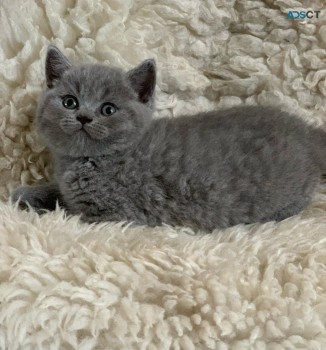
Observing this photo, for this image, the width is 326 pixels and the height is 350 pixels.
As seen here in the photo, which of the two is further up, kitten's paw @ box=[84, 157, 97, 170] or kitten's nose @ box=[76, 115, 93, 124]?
kitten's nose @ box=[76, 115, 93, 124]

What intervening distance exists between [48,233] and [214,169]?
0.33m

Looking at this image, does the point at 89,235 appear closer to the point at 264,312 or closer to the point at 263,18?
the point at 264,312

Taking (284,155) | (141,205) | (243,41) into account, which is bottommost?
(141,205)

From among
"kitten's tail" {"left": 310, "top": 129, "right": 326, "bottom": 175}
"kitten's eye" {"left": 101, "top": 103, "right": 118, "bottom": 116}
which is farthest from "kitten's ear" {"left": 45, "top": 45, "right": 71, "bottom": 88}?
"kitten's tail" {"left": 310, "top": 129, "right": 326, "bottom": 175}

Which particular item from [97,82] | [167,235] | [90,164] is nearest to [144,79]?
[97,82]

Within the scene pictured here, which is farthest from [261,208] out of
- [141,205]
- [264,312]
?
[264,312]

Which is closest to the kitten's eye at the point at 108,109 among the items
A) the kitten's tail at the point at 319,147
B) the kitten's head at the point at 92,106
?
the kitten's head at the point at 92,106

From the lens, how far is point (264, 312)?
0.71m

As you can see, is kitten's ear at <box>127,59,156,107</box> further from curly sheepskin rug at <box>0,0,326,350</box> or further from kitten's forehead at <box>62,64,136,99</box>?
curly sheepskin rug at <box>0,0,326,350</box>

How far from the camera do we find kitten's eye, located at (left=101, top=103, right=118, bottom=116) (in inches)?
40.5

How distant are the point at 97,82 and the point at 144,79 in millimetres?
99

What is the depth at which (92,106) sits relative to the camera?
1.02 m

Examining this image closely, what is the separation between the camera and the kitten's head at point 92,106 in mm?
1007

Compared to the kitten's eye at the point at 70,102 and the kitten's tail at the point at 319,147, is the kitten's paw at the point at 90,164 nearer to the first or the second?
the kitten's eye at the point at 70,102
